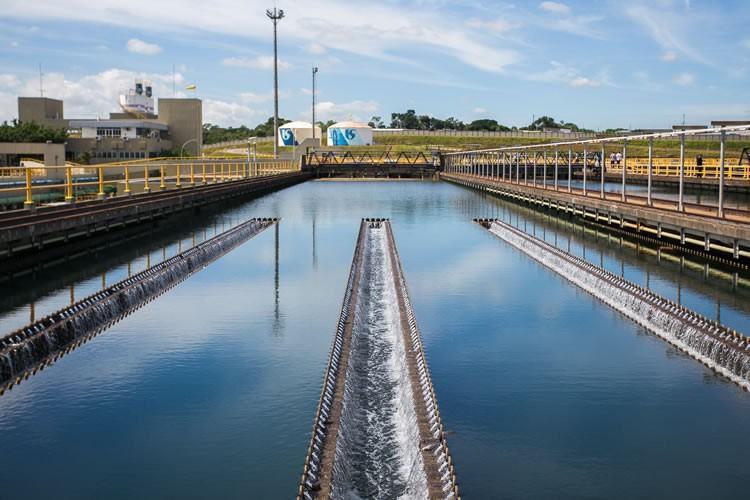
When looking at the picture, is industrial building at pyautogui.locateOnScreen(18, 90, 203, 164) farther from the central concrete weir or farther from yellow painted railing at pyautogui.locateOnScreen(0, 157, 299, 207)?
the central concrete weir

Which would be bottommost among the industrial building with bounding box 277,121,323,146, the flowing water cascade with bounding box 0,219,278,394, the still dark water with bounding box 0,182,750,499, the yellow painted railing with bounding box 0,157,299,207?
the still dark water with bounding box 0,182,750,499

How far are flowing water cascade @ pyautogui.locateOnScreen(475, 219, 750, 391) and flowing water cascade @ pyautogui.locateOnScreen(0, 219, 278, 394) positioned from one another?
8.60 metres

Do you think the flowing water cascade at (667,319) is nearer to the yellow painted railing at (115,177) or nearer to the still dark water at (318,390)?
the still dark water at (318,390)

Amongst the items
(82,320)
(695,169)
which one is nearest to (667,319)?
(82,320)

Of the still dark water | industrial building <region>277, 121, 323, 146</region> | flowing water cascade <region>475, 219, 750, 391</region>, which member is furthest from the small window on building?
flowing water cascade <region>475, 219, 750, 391</region>

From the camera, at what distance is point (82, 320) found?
1278 cm

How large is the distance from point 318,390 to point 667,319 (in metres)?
6.26

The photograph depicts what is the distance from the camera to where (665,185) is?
57.1m

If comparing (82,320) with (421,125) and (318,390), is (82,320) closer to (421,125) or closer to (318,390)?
(318,390)

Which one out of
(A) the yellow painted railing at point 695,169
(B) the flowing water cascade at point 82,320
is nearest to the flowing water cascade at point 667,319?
(B) the flowing water cascade at point 82,320

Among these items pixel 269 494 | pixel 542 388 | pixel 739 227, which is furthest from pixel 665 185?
pixel 269 494

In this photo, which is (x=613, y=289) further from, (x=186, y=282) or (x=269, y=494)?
(x=269, y=494)

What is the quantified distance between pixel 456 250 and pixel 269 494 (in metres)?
15.8

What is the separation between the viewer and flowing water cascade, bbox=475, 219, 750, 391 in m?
10.8
